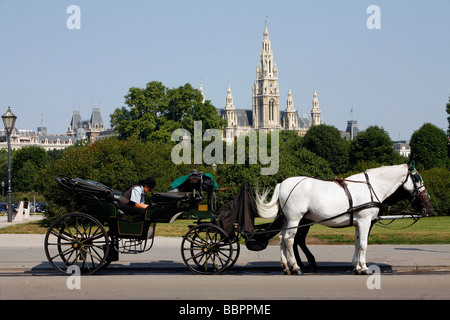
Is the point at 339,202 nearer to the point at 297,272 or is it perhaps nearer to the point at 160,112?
the point at 297,272

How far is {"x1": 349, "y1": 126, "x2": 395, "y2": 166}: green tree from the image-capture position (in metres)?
77.1

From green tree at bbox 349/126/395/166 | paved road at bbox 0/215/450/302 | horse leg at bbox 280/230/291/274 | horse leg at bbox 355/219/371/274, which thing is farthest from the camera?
green tree at bbox 349/126/395/166

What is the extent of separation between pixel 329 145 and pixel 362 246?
88437 mm

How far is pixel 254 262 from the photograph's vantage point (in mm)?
13914

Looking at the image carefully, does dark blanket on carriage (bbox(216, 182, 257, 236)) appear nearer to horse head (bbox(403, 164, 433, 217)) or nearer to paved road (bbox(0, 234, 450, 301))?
paved road (bbox(0, 234, 450, 301))

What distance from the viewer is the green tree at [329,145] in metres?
97.8

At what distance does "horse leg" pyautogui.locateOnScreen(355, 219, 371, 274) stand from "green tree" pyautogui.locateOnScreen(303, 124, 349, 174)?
8419 centimetres

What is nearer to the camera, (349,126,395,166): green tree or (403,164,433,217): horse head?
(403,164,433,217): horse head

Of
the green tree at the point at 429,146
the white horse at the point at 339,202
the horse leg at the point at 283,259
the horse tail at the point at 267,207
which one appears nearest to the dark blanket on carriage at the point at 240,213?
the horse tail at the point at 267,207

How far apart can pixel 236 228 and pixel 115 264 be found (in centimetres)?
314

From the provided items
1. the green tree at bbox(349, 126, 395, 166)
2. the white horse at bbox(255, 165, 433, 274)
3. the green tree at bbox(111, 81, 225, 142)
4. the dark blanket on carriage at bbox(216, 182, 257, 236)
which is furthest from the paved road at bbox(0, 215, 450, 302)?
the green tree at bbox(111, 81, 225, 142)

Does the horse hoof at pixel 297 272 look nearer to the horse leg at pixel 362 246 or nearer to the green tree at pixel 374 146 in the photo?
the horse leg at pixel 362 246
